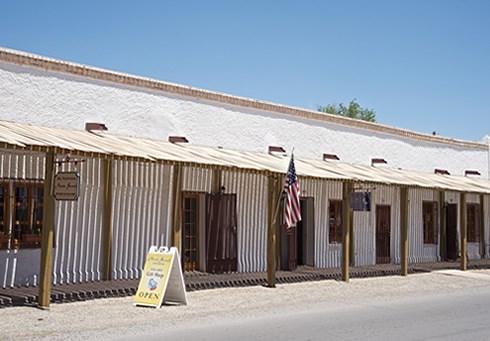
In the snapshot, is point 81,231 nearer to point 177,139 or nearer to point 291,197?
point 177,139

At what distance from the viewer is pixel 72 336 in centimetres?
870

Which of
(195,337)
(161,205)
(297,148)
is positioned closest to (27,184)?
(161,205)

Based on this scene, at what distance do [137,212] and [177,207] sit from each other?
1057 mm

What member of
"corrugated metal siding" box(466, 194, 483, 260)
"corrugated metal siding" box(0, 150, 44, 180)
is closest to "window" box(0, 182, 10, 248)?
"corrugated metal siding" box(0, 150, 44, 180)

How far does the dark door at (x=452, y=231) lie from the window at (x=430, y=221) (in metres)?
0.78

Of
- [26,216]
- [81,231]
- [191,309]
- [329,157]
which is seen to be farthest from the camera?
[329,157]

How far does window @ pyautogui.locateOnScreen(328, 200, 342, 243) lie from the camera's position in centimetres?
1883

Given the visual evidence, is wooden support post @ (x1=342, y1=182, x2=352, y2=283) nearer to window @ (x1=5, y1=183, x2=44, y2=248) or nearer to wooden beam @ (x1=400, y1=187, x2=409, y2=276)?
wooden beam @ (x1=400, y1=187, x2=409, y2=276)

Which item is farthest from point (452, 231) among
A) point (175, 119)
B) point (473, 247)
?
point (175, 119)

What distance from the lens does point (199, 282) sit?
1399 centimetres

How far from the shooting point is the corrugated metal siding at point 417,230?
21.3 meters

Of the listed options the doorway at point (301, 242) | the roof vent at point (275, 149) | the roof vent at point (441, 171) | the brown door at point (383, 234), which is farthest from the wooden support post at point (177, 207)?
the roof vent at point (441, 171)

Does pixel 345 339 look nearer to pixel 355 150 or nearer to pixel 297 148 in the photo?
pixel 297 148

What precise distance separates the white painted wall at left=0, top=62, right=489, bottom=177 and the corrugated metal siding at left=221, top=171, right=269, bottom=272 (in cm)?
100
